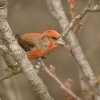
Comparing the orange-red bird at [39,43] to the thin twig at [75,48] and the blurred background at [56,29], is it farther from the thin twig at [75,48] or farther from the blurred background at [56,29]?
the blurred background at [56,29]

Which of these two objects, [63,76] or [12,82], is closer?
[12,82]

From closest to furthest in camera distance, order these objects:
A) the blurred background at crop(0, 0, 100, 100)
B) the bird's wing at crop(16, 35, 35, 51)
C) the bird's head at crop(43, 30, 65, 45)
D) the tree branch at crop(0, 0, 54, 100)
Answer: the tree branch at crop(0, 0, 54, 100) → the bird's head at crop(43, 30, 65, 45) → the bird's wing at crop(16, 35, 35, 51) → the blurred background at crop(0, 0, 100, 100)

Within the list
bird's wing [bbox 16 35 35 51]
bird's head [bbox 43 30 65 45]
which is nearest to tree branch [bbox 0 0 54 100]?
bird's head [bbox 43 30 65 45]

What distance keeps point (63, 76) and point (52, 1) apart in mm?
4921

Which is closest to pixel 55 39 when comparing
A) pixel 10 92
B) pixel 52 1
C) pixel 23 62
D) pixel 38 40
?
pixel 38 40

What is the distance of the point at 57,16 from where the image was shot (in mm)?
3885

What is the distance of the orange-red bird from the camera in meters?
3.54

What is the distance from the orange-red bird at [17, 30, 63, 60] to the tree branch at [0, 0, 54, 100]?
0.83 metres

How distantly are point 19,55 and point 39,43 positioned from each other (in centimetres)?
114

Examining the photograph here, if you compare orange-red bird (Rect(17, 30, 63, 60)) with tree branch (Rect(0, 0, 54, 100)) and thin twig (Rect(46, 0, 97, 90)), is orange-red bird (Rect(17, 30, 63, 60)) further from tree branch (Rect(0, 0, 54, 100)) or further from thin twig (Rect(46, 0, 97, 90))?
tree branch (Rect(0, 0, 54, 100))

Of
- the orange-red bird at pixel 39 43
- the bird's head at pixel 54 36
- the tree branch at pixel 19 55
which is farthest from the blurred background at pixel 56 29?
the tree branch at pixel 19 55

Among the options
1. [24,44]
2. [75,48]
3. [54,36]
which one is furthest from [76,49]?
[24,44]

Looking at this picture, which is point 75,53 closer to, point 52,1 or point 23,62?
point 52,1

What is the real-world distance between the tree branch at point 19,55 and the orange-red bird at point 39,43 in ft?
2.71
